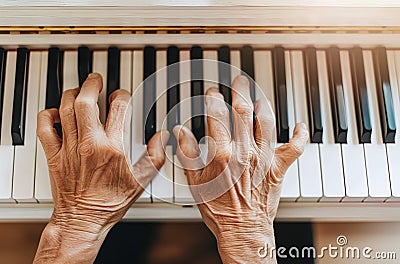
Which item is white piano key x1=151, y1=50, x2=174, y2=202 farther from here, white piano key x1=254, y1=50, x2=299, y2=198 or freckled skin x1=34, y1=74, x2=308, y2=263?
white piano key x1=254, y1=50, x2=299, y2=198

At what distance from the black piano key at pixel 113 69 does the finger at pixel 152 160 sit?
0.11 metres

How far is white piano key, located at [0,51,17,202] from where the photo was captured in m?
0.92

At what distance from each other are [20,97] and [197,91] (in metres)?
0.30

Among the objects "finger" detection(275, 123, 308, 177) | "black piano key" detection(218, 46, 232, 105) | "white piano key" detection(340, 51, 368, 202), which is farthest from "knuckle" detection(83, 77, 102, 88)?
"white piano key" detection(340, 51, 368, 202)

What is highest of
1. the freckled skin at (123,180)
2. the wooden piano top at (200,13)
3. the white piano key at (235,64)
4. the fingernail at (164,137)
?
the wooden piano top at (200,13)

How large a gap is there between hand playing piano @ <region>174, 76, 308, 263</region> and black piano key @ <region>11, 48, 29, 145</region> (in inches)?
10.6

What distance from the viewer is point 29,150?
941mm

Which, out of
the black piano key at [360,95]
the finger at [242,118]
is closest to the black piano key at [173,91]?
the finger at [242,118]

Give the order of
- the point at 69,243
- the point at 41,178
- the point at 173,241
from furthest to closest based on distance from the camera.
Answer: the point at 173,241 → the point at 41,178 → the point at 69,243

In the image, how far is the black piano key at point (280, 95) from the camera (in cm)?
93

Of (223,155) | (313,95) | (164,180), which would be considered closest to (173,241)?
(164,180)

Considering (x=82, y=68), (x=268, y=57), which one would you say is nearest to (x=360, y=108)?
(x=268, y=57)

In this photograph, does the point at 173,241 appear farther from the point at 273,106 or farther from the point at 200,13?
the point at 200,13

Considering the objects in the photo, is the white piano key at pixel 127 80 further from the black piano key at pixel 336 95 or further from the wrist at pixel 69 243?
the black piano key at pixel 336 95
